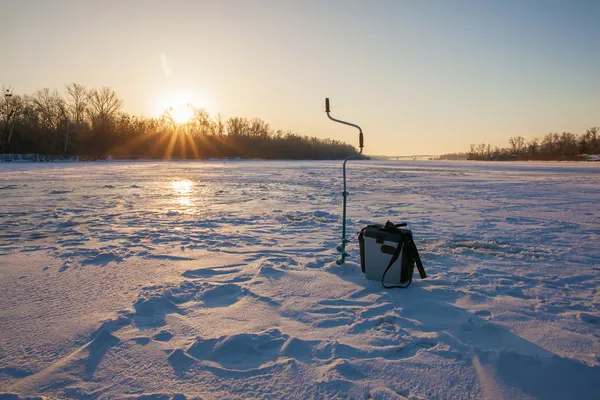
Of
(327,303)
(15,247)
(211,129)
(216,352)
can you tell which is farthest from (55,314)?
(211,129)

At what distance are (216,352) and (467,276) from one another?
3047 mm

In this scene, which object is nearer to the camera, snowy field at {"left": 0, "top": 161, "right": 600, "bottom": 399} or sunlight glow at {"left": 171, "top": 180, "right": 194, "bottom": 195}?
snowy field at {"left": 0, "top": 161, "right": 600, "bottom": 399}

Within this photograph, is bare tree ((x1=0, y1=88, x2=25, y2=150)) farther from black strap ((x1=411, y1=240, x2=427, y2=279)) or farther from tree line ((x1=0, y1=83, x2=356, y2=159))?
black strap ((x1=411, y1=240, x2=427, y2=279))

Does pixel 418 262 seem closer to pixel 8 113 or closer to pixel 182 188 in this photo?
pixel 182 188

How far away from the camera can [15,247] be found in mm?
4965

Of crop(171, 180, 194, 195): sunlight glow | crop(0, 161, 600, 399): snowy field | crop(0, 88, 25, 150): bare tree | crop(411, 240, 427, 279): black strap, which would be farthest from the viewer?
crop(0, 88, 25, 150): bare tree

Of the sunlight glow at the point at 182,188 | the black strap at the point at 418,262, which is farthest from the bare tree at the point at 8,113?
the black strap at the point at 418,262

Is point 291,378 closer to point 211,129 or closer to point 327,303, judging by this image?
point 327,303

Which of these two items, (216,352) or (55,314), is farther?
(55,314)

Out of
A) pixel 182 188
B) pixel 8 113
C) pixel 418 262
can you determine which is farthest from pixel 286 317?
pixel 8 113

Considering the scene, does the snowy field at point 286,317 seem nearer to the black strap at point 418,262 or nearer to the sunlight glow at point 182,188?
the black strap at point 418,262

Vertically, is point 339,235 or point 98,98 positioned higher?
point 98,98

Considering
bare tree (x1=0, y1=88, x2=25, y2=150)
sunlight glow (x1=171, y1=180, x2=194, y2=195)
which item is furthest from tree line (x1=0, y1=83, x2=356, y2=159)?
sunlight glow (x1=171, y1=180, x2=194, y2=195)

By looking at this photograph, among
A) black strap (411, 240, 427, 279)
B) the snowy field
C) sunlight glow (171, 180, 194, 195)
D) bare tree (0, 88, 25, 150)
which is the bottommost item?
the snowy field
